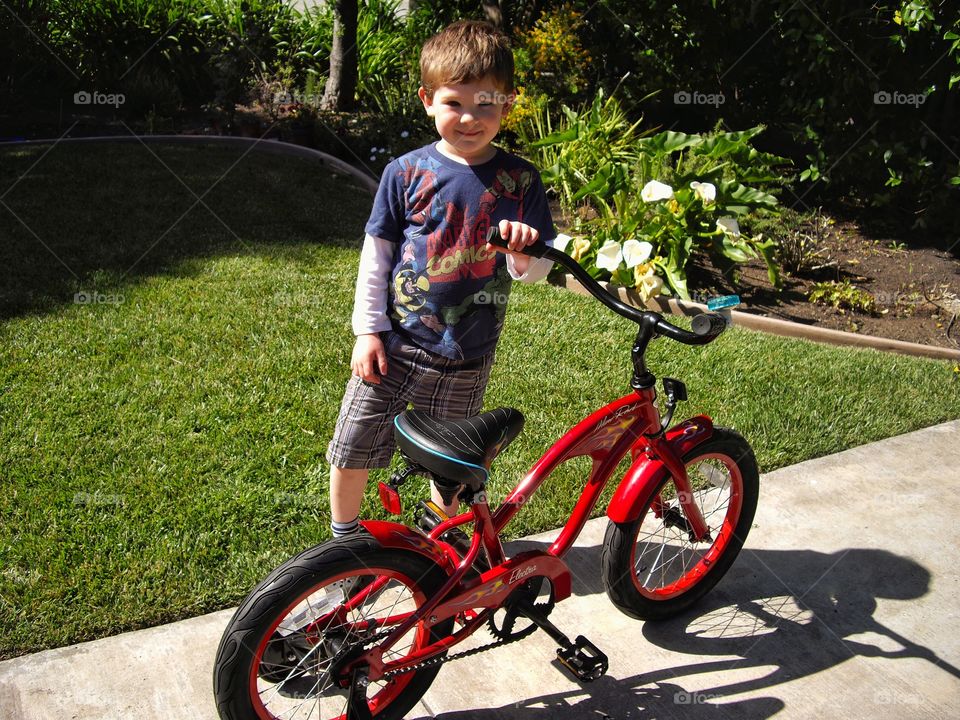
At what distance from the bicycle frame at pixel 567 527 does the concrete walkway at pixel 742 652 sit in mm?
303

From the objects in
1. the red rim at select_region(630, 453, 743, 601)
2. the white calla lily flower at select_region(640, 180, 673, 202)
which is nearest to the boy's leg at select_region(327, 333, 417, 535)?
the red rim at select_region(630, 453, 743, 601)

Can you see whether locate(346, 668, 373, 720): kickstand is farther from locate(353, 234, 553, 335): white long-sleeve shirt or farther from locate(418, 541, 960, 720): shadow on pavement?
locate(353, 234, 553, 335): white long-sleeve shirt

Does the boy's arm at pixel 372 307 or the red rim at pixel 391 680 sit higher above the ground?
the boy's arm at pixel 372 307

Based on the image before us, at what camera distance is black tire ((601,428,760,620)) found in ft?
8.18

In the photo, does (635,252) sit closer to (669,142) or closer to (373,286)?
(669,142)

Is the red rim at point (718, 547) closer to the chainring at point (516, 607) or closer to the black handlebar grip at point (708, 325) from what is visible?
the chainring at point (516, 607)

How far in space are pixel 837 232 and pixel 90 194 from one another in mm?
5498

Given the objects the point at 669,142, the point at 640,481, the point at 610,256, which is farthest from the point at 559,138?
the point at 640,481

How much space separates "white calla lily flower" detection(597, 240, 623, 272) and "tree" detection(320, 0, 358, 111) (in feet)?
14.3

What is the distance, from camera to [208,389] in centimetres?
368

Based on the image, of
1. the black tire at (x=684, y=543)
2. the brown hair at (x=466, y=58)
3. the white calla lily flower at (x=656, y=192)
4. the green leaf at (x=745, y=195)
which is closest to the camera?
the brown hair at (x=466, y=58)

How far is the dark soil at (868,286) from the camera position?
17.0 feet

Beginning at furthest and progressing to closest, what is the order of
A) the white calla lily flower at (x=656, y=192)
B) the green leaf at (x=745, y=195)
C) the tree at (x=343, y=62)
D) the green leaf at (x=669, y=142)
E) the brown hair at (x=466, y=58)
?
the tree at (x=343, y=62) < the green leaf at (x=669, y=142) < the green leaf at (x=745, y=195) < the white calla lily flower at (x=656, y=192) < the brown hair at (x=466, y=58)

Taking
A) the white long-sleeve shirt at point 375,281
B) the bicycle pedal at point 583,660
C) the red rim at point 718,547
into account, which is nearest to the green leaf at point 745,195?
the red rim at point 718,547
